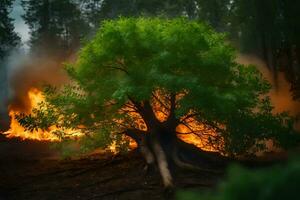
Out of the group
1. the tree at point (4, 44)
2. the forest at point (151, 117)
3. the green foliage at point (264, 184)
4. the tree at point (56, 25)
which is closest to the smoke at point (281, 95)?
the forest at point (151, 117)

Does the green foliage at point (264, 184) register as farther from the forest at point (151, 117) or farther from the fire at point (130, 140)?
the fire at point (130, 140)

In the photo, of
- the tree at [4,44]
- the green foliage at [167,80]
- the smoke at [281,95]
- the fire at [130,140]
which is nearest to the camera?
the green foliage at [167,80]

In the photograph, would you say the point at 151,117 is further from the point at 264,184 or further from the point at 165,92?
the point at 264,184

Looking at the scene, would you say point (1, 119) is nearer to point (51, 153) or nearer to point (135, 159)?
point (51, 153)

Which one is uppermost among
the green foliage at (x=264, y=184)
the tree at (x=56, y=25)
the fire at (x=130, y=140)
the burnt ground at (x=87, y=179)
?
the tree at (x=56, y=25)

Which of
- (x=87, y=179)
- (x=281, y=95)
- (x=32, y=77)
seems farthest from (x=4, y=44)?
(x=87, y=179)

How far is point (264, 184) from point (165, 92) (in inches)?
583

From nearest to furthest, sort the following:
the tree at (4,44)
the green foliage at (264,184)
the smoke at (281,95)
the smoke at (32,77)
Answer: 1. the green foliage at (264,184)
2. the smoke at (281,95)
3. the tree at (4,44)
4. the smoke at (32,77)

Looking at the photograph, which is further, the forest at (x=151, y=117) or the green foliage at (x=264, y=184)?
the forest at (x=151, y=117)

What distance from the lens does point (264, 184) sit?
3.78 m

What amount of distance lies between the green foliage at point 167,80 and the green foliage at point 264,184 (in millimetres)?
11951

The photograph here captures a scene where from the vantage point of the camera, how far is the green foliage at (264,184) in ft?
12.1

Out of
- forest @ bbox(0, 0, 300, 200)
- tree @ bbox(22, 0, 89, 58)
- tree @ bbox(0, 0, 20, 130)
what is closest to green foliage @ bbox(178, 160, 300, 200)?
forest @ bbox(0, 0, 300, 200)

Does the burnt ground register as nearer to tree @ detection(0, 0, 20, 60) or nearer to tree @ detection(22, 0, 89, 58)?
tree @ detection(0, 0, 20, 60)
